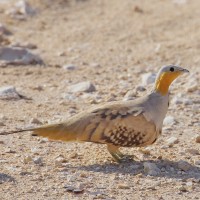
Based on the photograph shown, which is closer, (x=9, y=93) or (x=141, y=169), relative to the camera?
(x=141, y=169)

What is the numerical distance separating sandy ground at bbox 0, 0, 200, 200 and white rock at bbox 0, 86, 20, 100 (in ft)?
0.41

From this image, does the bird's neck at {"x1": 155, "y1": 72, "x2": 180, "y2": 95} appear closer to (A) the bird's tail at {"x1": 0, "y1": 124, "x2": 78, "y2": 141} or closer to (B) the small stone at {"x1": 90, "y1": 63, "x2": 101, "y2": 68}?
(A) the bird's tail at {"x1": 0, "y1": 124, "x2": 78, "y2": 141}

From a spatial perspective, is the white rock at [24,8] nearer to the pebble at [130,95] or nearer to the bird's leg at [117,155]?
the pebble at [130,95]

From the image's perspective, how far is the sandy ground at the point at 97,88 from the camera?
659 centimetres

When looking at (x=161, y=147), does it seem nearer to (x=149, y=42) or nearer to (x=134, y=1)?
(x=149, y=42)

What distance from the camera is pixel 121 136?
694cm

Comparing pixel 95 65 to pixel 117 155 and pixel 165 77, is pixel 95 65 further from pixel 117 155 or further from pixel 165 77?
pixel 117 155

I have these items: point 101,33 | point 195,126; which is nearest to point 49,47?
point 101,33

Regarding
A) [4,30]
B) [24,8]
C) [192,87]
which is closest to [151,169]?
[192,87]

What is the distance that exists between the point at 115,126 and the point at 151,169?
1.43 feet

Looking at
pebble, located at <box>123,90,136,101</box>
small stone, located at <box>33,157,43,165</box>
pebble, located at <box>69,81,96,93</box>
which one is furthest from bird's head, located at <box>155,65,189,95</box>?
pebble, located at <box>69,81,96,93</box>

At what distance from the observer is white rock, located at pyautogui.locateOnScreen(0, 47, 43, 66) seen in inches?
427

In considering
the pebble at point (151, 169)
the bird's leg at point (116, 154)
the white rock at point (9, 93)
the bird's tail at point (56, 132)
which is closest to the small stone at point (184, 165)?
the pebble at point (151, 169)

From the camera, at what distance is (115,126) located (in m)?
6.92
